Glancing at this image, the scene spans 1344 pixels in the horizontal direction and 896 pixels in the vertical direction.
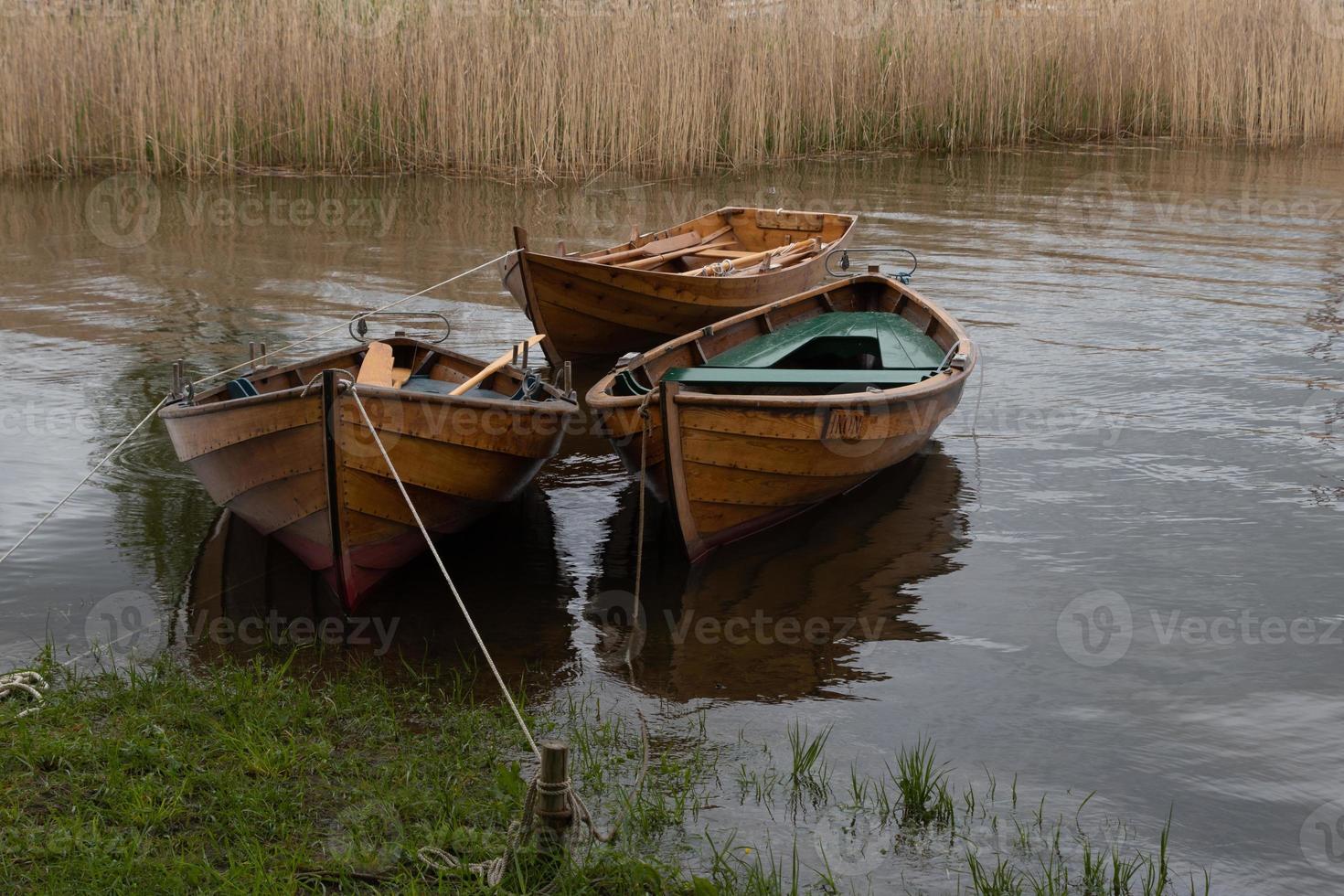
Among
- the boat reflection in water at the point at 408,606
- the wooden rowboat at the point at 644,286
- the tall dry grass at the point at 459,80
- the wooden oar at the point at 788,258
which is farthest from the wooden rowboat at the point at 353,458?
the tall dry grass at the point at 459,80

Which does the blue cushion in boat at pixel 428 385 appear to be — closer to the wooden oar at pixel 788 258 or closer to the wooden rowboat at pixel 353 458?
the wooden rowboat at pixel 353 458

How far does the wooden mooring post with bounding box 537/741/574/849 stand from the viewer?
300 cm

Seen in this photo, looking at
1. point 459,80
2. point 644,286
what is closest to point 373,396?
point 644,286

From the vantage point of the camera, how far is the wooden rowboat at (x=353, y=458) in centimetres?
477

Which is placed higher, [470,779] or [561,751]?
[561,751]

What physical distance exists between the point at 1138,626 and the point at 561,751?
2.84m

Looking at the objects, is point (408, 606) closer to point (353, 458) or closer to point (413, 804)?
point (353, 458)

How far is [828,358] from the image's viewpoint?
730 cm

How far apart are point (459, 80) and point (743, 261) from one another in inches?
215

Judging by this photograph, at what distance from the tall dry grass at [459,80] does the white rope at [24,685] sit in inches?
384

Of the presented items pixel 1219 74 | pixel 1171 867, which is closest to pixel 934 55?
pixel 1219 74

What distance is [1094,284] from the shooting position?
34.3 feet

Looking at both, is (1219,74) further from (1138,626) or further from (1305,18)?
(1138,626)

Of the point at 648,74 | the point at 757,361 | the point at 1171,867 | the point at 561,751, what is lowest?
the point at 1171,867
